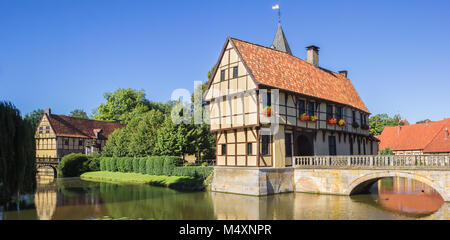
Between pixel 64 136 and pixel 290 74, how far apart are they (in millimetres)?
39173

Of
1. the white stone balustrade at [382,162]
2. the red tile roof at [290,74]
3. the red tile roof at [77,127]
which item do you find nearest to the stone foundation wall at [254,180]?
the white stone balustrade at [382,162]

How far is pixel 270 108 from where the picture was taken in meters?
22.7

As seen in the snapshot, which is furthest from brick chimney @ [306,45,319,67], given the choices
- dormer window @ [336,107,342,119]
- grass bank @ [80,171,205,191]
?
grass bank @ [80,171,205,191]

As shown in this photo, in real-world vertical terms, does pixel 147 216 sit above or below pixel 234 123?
below

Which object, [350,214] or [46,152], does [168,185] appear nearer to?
[350,214]

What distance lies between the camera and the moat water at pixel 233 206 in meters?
17.0

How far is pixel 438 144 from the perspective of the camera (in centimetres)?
3812

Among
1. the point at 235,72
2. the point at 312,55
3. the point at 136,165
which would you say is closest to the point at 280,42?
the point at 312,55

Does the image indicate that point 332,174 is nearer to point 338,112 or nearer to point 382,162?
point 382,162

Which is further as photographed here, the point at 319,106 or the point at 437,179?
the point at 319,106

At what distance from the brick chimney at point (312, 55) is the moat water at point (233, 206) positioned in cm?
1273

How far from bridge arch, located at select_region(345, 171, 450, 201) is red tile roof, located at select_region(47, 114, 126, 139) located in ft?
144
